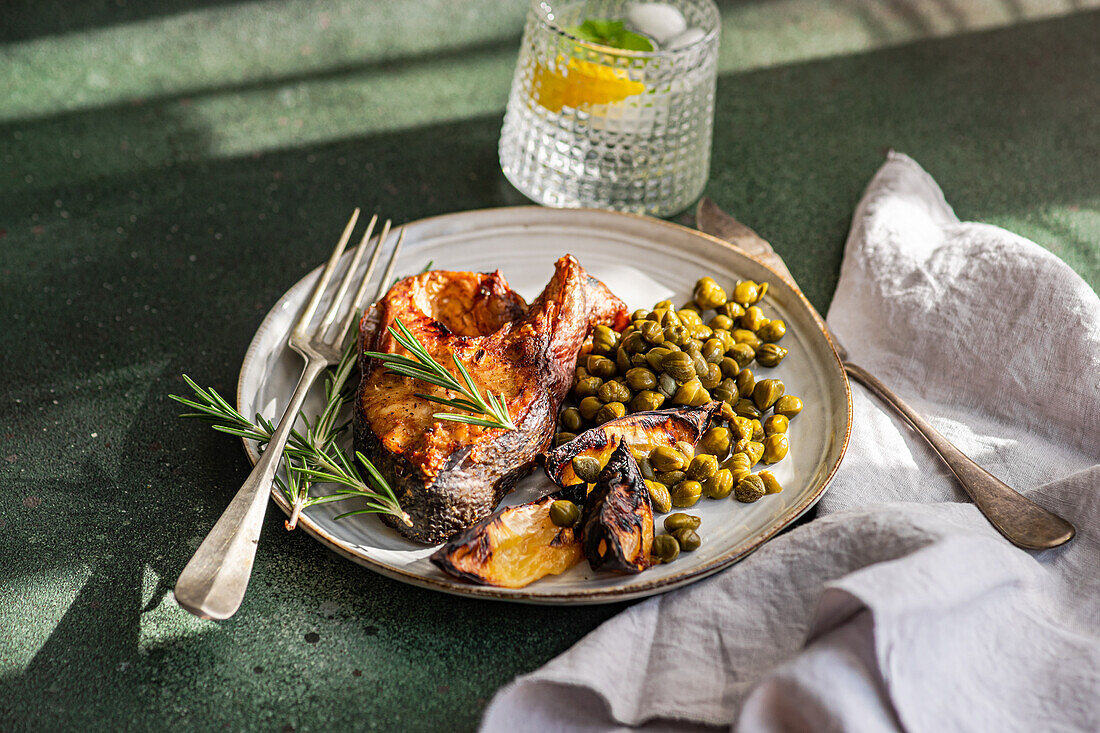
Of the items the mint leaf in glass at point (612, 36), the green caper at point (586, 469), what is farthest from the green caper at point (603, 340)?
the mint leaf in glass at point (612, 36)

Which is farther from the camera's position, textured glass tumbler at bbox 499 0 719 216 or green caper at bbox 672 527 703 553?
textured glass tumbler at bbox 499 0 719 216

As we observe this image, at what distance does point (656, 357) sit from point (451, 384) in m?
0.51

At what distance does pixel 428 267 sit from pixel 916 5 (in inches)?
114

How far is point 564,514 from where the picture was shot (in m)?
1.78

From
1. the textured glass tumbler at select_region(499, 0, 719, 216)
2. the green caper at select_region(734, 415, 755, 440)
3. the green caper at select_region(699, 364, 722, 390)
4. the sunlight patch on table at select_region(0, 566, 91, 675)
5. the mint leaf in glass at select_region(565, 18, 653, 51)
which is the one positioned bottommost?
the sunlight patch on table at select_region(0, 566, 91, 675)

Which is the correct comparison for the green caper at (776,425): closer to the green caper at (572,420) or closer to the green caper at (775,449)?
the green caper at (775,449)

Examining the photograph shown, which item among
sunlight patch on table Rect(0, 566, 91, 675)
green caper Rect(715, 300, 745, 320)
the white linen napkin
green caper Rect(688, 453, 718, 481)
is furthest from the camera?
green caper Rect(715, 300, 745, 320)

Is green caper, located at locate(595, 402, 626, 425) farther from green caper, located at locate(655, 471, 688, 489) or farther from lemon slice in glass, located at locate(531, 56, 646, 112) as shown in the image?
lemon slice in glass, located at locate(531, 56, 646, 112)

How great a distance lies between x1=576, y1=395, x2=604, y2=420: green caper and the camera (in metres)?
2.07

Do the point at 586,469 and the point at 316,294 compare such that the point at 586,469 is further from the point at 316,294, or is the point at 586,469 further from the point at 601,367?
the point at 316,294

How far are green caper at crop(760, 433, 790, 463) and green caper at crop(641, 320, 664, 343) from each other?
339mm

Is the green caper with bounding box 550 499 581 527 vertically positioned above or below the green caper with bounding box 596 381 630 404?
below

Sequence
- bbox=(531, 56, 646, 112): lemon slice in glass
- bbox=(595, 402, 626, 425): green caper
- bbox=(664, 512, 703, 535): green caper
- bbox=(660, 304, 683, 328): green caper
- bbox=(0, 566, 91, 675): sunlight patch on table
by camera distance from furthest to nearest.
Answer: bbox=(531, 56, 646, 112): lemon slice in glass < bbox=(660, 304, 683, 328): green caper < bbox=(595, 402, 626, 425): green caper < bbox=(664, 512, 703, 535): green caper < bbox=(0, 566, 91, 675): sunlight patch on table

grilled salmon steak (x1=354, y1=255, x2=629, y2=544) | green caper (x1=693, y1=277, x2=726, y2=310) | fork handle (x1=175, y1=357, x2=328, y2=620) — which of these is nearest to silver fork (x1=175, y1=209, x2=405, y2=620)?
fork handle (x1=175, y1=357, x2=328, y2=620)
